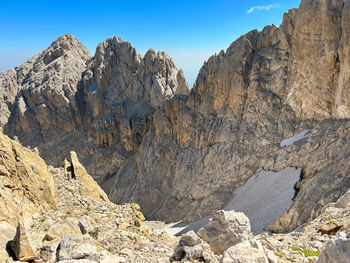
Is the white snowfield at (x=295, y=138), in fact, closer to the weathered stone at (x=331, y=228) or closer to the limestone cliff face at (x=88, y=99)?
the limestone cliff face at (x=88, y=99)

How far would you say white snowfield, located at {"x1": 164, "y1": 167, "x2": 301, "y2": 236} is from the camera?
3444cm

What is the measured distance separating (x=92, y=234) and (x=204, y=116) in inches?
1723

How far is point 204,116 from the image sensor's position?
5403 centimetres

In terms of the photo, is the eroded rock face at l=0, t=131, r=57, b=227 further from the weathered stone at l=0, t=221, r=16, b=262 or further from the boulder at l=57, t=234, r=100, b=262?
the boulder at l=57, t=234, r=100, b=262

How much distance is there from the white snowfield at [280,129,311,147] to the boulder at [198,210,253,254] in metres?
31.6

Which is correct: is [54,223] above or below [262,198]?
above

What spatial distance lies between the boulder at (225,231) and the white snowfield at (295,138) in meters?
31.6

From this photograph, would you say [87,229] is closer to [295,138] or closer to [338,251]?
[338,251]

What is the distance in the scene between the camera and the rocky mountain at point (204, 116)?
3609cm

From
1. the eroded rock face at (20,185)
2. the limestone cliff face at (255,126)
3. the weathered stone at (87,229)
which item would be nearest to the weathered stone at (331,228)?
the weathered stone at (87,229)

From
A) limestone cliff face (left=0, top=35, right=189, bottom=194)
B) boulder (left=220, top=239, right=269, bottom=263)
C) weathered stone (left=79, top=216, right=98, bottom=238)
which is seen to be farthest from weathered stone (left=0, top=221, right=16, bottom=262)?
limestone cliff face (left=0, top=35, right=189, bottom=194)

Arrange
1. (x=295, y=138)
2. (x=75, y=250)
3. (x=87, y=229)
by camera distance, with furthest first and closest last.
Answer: (x=295, y=138) < (x=87, y=229) < (x=75, y=250)

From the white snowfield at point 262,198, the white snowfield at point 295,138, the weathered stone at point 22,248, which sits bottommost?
the white snowfield at point 262,198

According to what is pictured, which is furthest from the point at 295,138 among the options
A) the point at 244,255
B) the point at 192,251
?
the point at 244,255
